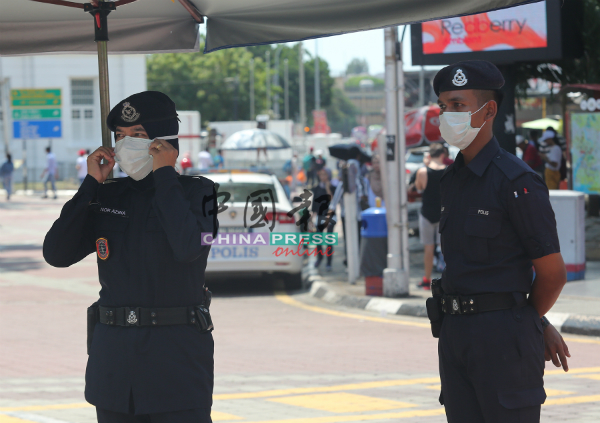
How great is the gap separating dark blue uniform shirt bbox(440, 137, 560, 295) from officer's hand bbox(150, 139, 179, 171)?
105 cm

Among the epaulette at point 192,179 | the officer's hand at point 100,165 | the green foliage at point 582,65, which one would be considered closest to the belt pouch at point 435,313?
the epaulette at point 192,179

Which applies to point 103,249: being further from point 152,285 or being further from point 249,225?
point 249,225

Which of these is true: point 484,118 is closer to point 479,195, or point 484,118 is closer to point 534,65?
point 479,195

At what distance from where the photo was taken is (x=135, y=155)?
9.97 ft

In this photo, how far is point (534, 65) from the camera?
51.6 ft

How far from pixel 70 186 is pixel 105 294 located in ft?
137

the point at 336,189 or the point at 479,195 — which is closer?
the point at 479,195

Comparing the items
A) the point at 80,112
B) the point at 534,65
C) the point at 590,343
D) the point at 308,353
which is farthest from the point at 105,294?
the point at 80,112

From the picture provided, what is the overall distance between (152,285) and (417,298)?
26.1ft

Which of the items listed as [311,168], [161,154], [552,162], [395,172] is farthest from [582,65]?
[311,168]

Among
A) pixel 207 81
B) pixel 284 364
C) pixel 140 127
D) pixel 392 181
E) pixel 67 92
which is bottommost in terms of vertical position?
pixel 284 364

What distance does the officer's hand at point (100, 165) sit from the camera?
3162 mm

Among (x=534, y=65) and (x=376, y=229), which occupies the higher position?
(x=534, y=65)

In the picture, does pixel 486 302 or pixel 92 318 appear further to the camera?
pixel 92 318
